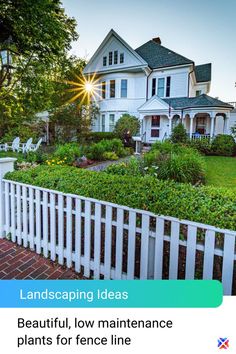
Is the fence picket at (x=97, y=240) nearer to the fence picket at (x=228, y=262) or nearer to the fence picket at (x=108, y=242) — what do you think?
the fence picket at (x=108, y=242)

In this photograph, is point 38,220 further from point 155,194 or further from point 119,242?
point 155,194

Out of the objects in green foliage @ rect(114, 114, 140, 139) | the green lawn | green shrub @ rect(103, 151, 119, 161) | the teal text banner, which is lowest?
the teal text banner

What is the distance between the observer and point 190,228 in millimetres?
2096

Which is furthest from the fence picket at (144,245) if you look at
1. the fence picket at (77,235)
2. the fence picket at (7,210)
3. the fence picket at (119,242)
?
the fence picket at (7,210)

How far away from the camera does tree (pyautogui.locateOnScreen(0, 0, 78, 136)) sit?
8289mm

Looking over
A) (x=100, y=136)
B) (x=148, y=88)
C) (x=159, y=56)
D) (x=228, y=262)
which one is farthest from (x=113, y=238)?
(x=159, y=56)

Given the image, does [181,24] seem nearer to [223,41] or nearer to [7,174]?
[223,41]

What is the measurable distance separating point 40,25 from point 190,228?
33.9ft

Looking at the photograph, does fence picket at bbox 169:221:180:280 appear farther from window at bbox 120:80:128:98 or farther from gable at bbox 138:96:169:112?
window at bbox 120:80:128:98

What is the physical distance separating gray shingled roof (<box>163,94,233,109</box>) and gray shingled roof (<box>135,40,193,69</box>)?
2545mm

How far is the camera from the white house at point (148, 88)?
56.2 ft

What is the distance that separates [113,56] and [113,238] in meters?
18.9

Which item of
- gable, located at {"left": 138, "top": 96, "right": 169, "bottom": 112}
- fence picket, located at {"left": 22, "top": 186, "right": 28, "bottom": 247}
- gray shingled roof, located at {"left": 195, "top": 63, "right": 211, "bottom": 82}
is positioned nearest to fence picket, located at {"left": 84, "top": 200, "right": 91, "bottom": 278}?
fence picket, located at {"left": 22, "top": 186, "right": 28, "bottom": 247}
